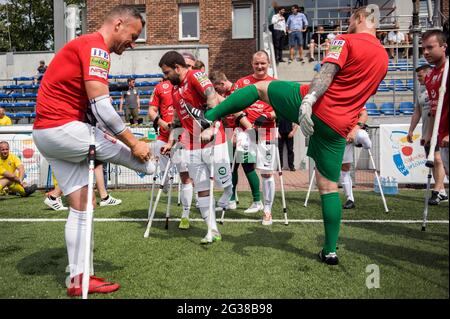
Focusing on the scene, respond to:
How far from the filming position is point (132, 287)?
3.20 metres

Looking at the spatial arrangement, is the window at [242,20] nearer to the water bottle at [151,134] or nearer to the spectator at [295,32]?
the spectator at [295,32]

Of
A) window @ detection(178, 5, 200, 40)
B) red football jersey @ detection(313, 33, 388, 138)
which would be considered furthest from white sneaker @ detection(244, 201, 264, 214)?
window @ detection(178, 5, 200, 40)

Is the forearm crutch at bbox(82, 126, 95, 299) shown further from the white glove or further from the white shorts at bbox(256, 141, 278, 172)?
the white shorts at bbox(256, 141, 278, 172)

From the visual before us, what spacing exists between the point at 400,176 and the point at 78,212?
7428 millimetres

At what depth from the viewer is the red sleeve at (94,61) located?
2.91 metres

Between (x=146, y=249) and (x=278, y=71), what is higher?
(x=278, y=71)

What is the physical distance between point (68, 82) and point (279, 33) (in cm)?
1424

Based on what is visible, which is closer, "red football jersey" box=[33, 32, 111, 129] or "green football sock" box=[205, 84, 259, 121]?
"red football jersey" box=[33, 32, 111, 129]

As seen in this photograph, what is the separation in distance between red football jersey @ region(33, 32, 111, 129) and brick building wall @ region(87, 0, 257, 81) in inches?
682

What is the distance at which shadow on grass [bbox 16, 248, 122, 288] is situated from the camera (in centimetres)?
362

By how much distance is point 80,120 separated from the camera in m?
3.20

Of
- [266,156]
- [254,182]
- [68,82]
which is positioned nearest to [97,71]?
[68,82]
